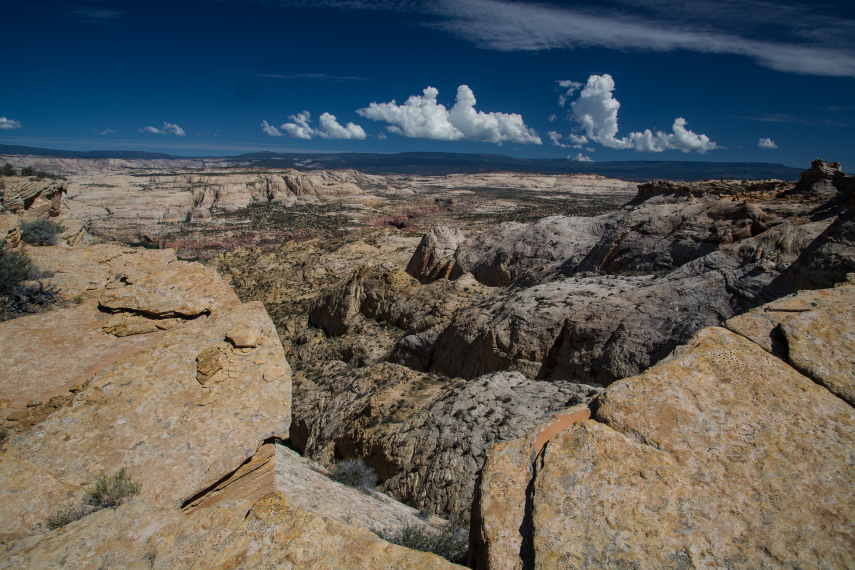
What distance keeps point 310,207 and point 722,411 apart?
122375mm

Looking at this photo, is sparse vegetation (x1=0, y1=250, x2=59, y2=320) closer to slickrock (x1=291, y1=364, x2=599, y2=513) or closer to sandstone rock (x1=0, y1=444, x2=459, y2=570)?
sandstone rock (x1=0, y1=444, x2=459, y2=570)

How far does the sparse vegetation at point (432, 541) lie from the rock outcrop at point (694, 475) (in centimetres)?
154

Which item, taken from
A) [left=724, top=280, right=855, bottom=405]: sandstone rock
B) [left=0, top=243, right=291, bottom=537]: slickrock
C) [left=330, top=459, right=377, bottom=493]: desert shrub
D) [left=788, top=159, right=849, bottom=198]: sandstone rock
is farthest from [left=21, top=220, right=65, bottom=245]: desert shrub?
[left=788, top=159, right=849, bottom=198]: sandstone rock

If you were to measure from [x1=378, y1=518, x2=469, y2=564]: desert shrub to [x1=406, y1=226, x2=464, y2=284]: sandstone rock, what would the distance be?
18.8 meters

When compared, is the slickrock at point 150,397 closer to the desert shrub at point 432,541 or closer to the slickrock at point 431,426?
the desert shrub at point 432,541

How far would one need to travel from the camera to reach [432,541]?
5922mm

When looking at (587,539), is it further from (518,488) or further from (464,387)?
(464,387)

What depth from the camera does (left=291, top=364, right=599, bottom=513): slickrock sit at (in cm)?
861

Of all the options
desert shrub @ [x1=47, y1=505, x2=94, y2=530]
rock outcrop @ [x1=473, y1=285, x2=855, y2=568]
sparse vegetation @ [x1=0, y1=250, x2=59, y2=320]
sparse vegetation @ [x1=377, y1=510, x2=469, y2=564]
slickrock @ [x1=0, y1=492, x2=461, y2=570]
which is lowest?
sparse vegetation @ [x1=377, y1=510, x2=469, y2=564]

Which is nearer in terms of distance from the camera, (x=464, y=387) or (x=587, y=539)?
(x=587, y=539)

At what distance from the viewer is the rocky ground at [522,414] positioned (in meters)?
4.09

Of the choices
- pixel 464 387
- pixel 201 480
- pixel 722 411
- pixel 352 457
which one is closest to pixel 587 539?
pixel 722 411

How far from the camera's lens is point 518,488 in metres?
4.69

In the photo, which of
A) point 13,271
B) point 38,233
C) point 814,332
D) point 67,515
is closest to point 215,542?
point 67,515
